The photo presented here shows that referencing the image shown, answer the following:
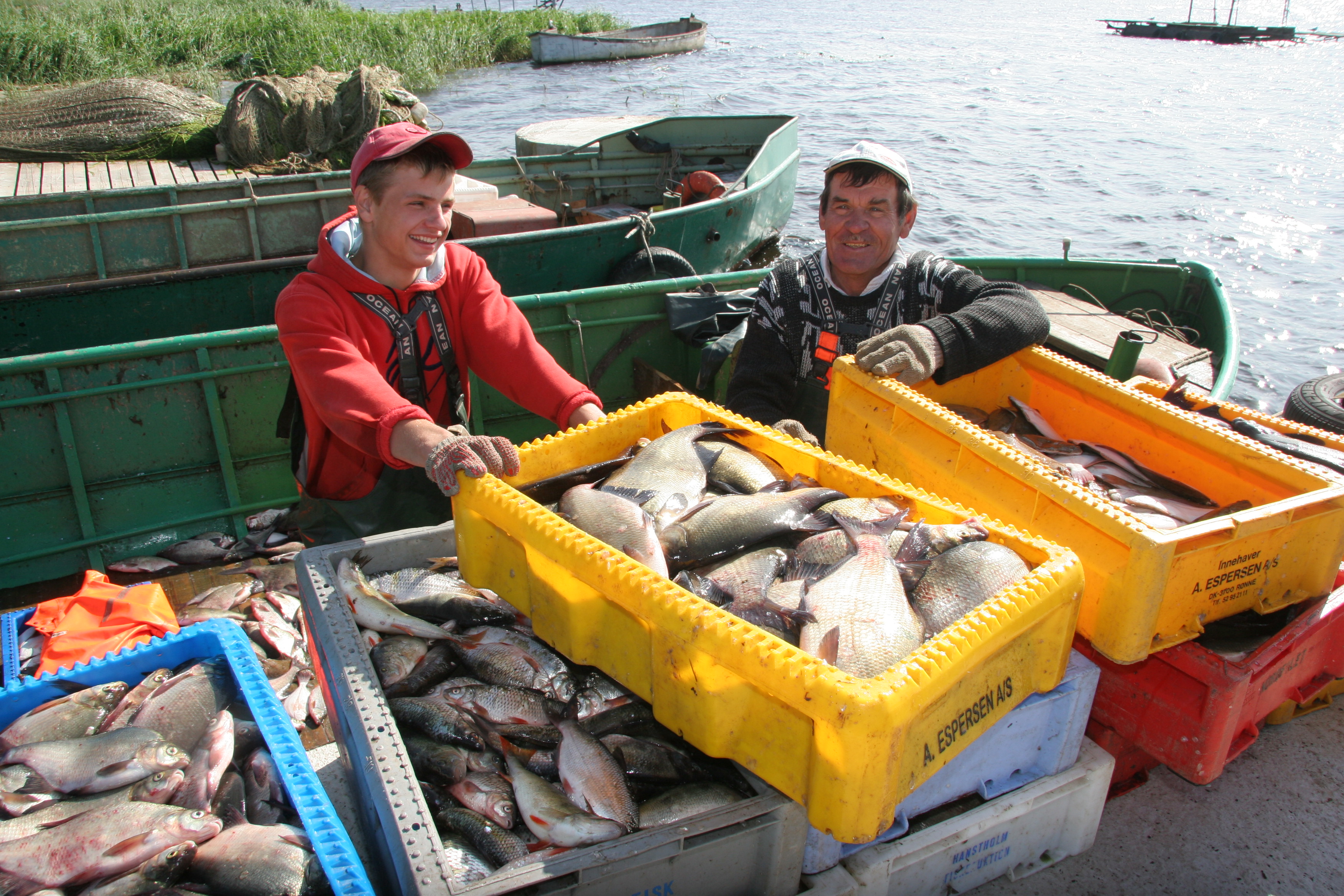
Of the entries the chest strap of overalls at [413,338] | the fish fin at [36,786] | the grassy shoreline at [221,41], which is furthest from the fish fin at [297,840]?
the grassy shoreline at [221,41]

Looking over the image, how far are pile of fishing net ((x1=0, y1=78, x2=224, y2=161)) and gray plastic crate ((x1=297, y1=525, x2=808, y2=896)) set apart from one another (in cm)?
1087

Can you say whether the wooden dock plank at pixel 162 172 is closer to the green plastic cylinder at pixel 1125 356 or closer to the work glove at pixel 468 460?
the work glove at pixel 468 460

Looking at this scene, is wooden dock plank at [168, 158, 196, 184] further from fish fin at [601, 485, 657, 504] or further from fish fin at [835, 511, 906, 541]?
fish fin at [835, 511, 906, 541]

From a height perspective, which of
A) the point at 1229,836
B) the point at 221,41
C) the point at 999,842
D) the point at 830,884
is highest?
the point at 221,41

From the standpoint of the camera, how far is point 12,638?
9.19 ft

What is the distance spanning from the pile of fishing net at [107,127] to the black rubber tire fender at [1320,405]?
11380 mm

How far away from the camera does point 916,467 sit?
2.47 metres

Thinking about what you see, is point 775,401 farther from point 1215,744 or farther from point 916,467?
point 1215,744

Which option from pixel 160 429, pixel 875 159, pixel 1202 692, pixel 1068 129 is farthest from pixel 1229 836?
pixel 1068 129

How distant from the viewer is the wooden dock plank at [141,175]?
873 cm

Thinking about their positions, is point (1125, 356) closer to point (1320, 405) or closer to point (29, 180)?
point (1320, 405)

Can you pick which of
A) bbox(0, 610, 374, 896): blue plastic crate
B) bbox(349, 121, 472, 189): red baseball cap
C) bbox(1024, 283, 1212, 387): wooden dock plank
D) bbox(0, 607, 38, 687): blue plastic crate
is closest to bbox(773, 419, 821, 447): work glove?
bbox(349, 121, 472, 189): red baseball cap

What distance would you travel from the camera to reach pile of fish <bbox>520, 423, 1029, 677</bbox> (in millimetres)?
1656

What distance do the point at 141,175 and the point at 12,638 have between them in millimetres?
8152
